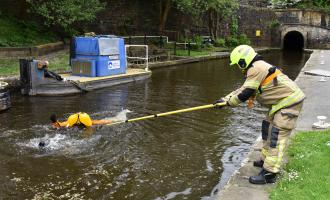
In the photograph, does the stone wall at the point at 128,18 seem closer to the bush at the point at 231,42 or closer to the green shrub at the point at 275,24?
the bush at the point at 231,42

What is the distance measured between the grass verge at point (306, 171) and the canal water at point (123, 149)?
4.11 feet

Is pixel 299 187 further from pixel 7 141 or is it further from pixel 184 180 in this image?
pixel 7 141

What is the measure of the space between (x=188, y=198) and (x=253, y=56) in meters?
2.33

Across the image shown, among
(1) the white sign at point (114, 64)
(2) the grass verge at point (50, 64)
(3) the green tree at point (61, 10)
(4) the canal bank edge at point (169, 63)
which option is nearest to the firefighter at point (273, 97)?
(4) the canal bank edge at point (169, 63)

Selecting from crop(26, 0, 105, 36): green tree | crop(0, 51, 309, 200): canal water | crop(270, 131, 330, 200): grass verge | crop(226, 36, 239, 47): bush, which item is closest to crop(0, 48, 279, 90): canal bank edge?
crop(0, 51, 309, 200): canal water

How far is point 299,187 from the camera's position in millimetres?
5992

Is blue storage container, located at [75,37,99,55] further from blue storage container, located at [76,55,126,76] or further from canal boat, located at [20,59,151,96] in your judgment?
canal boat, located at [20,59,151,96]

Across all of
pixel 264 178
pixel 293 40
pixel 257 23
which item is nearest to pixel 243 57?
pixel 264 178

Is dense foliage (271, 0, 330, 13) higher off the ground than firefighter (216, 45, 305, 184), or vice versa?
dense foliage (271, 0, 330, 13)

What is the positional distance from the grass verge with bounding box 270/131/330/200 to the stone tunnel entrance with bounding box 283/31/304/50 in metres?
36.2

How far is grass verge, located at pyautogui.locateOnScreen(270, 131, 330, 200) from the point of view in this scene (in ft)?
18.9

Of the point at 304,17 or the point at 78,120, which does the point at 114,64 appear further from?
the point at 304,17

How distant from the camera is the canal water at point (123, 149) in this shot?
748cm

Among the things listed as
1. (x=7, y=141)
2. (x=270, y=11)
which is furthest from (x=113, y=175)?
(x=270, y=11)
